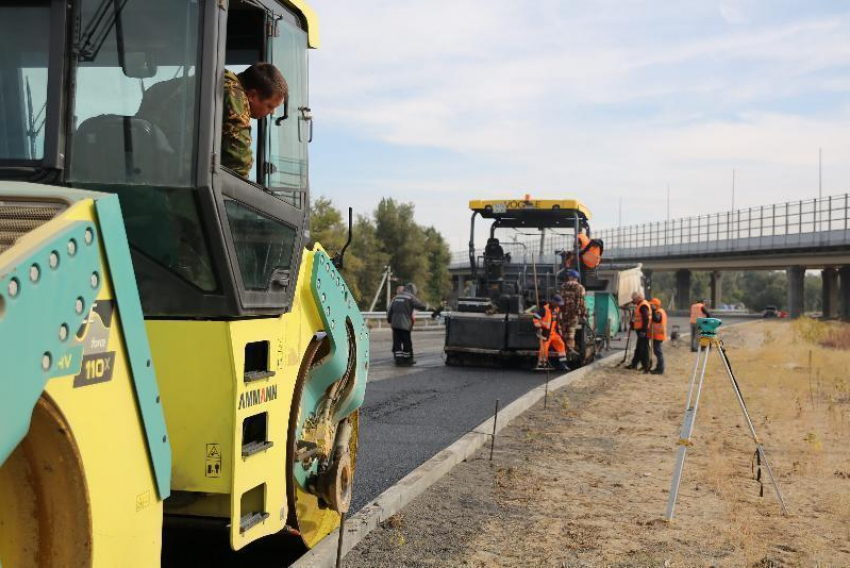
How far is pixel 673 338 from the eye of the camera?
2769cm

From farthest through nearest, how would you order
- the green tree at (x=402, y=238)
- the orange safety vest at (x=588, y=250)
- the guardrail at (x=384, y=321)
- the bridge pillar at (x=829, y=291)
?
the green tree at (x=402, y=238), the bridge pillar at (x=829, y=291), the guardrail at (x=384, y=321), the orange safety vest at (x=588, y=250)

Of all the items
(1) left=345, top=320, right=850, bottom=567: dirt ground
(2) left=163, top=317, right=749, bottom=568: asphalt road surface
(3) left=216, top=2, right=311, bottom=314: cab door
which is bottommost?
(2) left=163, top=317, right=749, bottom=568: asphalt road surface

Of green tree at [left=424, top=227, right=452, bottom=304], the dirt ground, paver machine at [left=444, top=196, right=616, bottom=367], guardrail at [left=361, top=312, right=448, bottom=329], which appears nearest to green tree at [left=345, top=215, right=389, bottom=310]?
green tree at [left=424, top=227, right=452, bottom=304]

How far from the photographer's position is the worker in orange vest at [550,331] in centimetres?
1602

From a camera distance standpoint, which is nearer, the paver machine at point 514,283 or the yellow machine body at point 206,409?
the yellow machine body at point 206,409

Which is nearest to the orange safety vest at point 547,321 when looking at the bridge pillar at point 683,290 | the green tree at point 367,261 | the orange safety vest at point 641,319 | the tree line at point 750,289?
the orange safety vest at point 641,319

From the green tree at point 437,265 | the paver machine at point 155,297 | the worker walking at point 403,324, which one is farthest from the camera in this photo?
the green tree at point 437,265

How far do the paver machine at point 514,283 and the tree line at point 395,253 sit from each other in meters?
41.5

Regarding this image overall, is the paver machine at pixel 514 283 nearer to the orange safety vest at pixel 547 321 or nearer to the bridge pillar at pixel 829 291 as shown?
the orange safety vest at pixel 547 321

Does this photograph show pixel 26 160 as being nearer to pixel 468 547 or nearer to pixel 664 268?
pixel 468 547

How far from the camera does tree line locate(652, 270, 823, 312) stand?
397ft

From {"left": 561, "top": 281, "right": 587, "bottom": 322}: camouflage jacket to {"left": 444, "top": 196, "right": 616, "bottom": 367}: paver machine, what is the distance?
1.53ft

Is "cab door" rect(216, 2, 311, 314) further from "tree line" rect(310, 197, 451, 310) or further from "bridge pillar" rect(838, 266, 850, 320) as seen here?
"bridge pillar" rect(838, 266, 850, 320)

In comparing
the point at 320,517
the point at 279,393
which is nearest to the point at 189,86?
the point at 279,393
